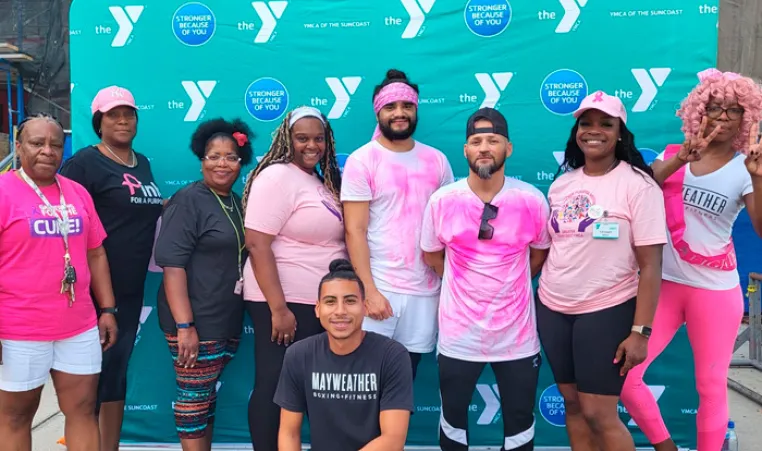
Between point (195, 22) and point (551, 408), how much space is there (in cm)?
348

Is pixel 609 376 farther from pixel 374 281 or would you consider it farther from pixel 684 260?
pixel 374 281

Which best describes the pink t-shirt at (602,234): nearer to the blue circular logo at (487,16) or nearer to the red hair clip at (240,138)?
the blue circular logo at (487,16)

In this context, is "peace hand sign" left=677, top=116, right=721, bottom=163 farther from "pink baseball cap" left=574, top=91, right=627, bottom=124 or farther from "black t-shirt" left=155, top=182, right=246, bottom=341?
"black t-shirt" left=155, top=182, right=246, bottom=341

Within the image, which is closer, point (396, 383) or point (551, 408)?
point (396, 383)

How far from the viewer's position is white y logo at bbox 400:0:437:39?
353 cm

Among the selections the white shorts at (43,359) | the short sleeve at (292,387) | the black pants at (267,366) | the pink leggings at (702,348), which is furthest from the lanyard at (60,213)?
the pink leggings at (702,348)

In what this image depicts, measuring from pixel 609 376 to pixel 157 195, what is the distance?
8.27 ft

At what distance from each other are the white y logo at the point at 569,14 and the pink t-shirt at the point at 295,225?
1911 mm

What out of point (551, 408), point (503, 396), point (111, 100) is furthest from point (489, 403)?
point (111, 100)

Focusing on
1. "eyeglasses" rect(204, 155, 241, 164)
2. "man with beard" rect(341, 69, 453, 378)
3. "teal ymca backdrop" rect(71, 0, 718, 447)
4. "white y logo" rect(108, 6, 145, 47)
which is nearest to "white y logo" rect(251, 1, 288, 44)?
"teal ymca backdrop" rect(71, 0, 718, 447)

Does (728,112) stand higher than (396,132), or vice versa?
(728,112)

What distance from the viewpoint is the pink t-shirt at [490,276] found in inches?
97.6

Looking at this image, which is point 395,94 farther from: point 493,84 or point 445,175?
point 493,84

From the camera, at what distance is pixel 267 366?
Answer: 276 cm
